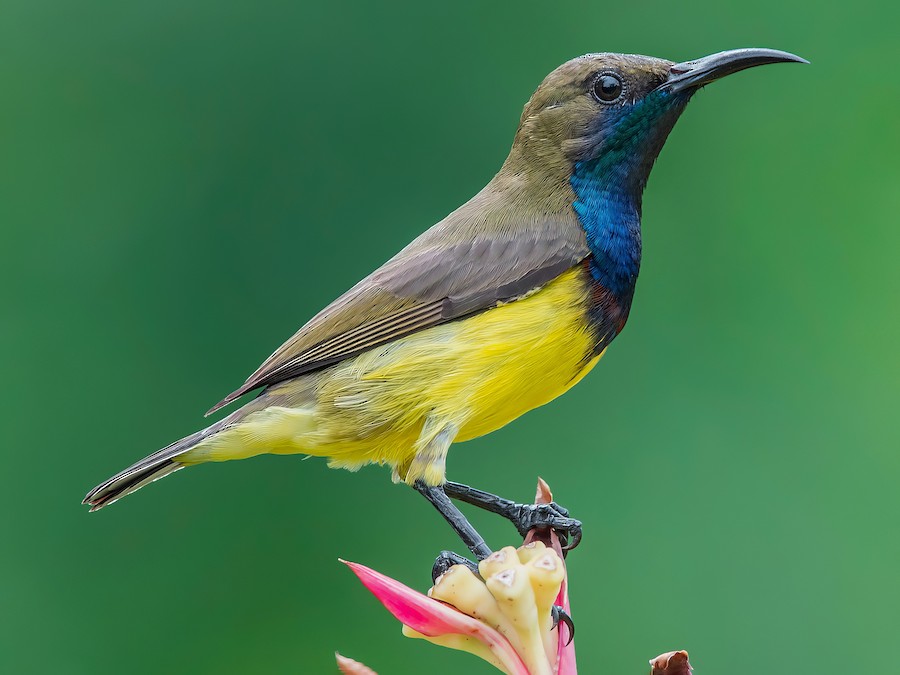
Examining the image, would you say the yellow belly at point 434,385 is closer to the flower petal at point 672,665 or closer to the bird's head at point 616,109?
the bird's head at point 616,109

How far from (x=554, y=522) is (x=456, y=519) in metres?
0.25

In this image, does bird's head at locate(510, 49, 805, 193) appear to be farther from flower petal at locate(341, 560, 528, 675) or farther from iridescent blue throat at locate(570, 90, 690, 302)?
flower petal at locate(341, 560, 528, 675)

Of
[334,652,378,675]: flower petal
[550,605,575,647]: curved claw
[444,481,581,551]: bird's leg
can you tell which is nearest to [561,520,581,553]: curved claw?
[444,481,581,551]: bird's leg

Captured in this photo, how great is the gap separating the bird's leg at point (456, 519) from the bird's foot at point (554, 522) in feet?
0.41

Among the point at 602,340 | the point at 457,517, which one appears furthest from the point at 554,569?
the point at 602,340

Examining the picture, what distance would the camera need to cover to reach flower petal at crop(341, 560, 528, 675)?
1732mm

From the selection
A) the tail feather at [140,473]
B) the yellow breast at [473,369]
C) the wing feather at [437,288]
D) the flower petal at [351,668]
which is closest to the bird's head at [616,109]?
the wing feather at [437,288]

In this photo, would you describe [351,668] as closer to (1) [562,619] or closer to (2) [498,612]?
(2) [498,612]

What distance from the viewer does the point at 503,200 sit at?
117 inches

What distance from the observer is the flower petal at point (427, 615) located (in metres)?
1.73

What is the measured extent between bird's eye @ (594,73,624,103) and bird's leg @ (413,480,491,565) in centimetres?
108

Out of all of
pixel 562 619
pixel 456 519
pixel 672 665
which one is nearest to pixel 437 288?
pixel 456 519

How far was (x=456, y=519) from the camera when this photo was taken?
8.48 feet

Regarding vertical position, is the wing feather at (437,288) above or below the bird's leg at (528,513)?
above
